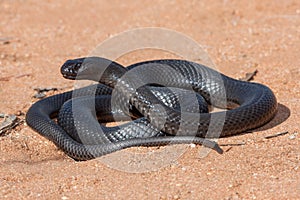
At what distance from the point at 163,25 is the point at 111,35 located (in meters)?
1.11

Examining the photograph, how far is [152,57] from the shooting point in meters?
9.24

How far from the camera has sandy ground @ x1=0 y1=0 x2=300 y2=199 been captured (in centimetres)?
526

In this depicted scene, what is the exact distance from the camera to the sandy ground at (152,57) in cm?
526

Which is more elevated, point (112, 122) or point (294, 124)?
point (294, 124)

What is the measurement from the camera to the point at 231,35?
32.9ft

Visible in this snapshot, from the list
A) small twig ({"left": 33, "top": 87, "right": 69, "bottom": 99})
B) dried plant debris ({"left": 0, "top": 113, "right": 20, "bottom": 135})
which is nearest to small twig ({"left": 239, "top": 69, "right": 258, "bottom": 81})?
small twig ({"left": 33, "top": 87, "right": 69, "bottom": 99})

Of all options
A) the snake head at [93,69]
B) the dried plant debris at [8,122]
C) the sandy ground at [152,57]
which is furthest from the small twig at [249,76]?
the dried plant debris at [8,122]

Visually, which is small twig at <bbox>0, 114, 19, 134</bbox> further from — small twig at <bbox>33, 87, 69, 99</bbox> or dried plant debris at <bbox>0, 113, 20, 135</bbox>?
small twig at <bbox>33, 87, 69, 99</bbox>

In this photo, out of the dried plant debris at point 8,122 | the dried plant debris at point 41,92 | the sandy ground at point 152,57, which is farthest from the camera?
the dried plant debris at point 41,92

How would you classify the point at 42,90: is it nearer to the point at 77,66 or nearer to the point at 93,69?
the point at 77,66

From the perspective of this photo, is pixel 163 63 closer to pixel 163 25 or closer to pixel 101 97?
pixel 101 97

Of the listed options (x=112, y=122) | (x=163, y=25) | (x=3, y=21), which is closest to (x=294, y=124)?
(x=112, y=122)

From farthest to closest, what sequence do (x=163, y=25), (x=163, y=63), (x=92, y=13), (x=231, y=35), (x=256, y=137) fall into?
(x=92, y=13) < (x=163, y=25) < (x=231, y=35) < (x=163, y=63) < (x=256, y=137)

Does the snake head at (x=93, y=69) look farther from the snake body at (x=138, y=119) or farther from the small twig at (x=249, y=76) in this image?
the small twig at (x=249, y=76)
